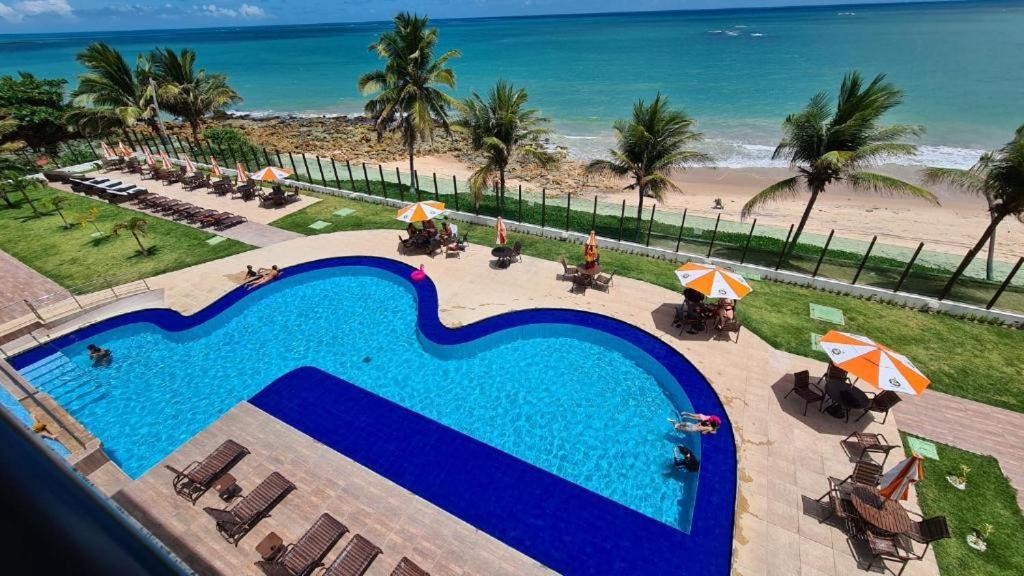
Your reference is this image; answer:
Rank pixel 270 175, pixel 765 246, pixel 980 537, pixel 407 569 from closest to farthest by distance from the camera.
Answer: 1. pixel 407 569
2. pixel 980 537
3. pixel 765 246
4. pixel 270 175

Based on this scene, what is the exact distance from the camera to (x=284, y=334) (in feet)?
57.7

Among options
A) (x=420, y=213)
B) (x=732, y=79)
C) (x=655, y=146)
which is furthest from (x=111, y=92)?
(x=732, y=79)

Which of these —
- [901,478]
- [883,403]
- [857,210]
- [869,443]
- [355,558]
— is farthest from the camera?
[857,210]

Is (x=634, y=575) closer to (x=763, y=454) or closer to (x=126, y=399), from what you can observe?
(x=763, y=454)

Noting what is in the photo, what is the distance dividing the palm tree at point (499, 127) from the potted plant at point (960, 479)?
1798cm

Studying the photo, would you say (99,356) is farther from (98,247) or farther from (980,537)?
(980,537)

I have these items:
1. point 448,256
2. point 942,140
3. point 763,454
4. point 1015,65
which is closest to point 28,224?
point 448,256

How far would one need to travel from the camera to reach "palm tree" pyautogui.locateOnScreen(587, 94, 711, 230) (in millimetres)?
20797

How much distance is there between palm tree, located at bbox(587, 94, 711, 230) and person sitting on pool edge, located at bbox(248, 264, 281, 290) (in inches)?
626

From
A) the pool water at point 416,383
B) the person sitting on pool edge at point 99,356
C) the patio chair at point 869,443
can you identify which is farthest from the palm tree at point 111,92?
the patio chair at point 869,443

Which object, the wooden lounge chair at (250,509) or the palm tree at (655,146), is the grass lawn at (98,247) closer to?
the wooden lounge chair at (250,509)

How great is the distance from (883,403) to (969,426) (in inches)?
106

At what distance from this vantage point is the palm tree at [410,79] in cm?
2439

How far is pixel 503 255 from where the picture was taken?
68.5 ft
